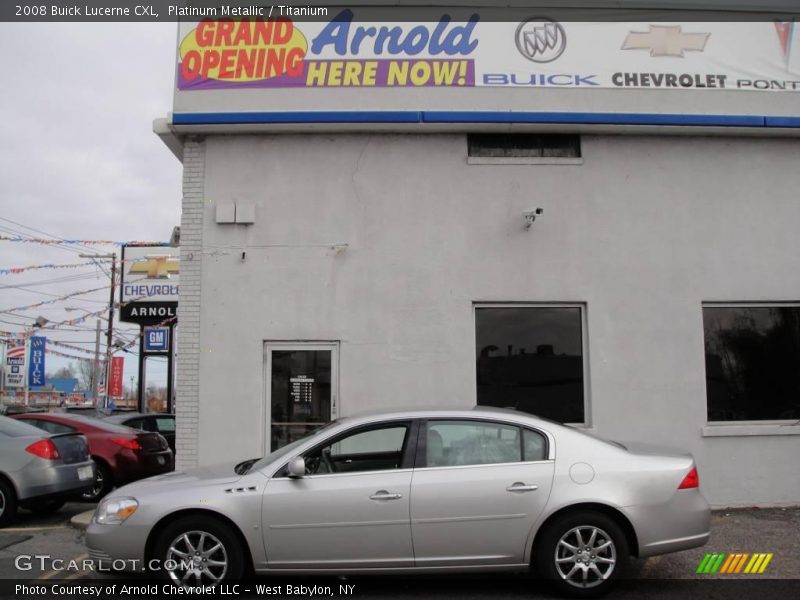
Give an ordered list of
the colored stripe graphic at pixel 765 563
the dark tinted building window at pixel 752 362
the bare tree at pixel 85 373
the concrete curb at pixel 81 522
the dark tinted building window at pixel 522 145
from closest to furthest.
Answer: the colored stripe graphic at pixel 765 563 → the concrete curb at pixel 81 522 → the dark tinted building window at pixel 752 362 → the dark tinted building window at pixel 522 145 → the bare tree at pixel 85 373

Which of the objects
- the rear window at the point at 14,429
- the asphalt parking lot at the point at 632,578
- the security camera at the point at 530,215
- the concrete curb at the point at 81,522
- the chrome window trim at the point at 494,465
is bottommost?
the asphalt parking lot at the point at 632,578

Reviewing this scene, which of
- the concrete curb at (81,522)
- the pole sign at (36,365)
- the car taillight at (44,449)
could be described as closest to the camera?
the concrete curb at (81,522)

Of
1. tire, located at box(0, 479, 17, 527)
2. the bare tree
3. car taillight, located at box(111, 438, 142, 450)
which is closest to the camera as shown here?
tire, located at box(0, 479, 17, 527)

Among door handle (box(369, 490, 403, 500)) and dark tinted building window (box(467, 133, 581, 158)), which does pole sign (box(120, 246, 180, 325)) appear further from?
door handle (box(369, 490, 403, 500))

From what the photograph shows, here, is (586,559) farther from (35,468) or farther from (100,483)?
(100,483)

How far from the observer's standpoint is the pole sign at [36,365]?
105 ft

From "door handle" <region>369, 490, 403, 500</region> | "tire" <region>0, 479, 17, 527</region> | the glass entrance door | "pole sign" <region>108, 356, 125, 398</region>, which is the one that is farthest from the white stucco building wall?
"pole sign" <region>108, 356, 125, 398</region>

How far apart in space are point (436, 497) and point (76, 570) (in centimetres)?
339

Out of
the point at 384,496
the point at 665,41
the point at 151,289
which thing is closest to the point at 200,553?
the point at 384,496

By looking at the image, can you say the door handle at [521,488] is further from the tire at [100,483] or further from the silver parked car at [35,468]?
the tire at [100,483]

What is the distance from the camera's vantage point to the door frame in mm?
8914

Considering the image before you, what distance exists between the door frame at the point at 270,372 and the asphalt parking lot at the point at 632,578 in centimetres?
235

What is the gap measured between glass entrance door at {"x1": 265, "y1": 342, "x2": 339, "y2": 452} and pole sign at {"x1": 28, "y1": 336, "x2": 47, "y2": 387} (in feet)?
87.7

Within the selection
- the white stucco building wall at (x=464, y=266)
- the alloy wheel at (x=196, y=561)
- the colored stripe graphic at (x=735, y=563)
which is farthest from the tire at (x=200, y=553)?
the colored stripe graphic at (x=735, y=563)
